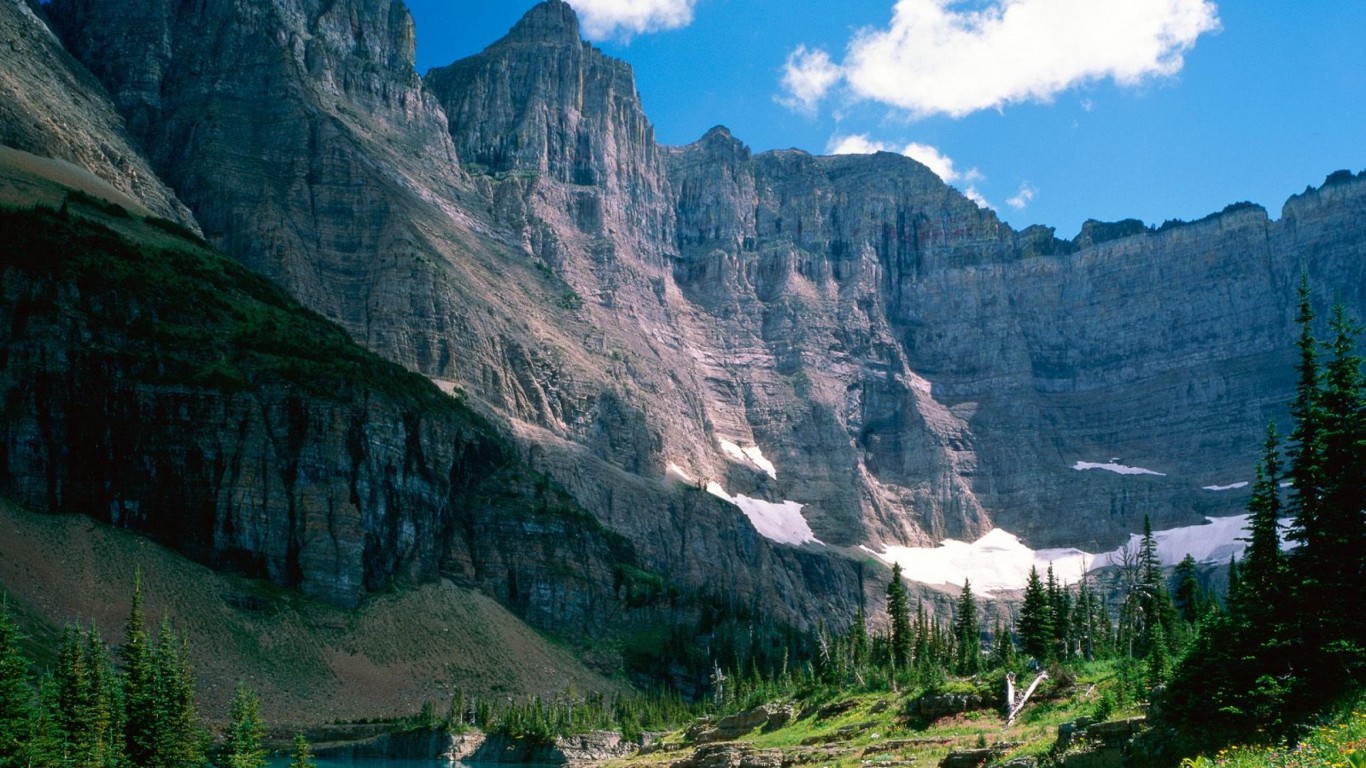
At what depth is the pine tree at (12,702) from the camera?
58.8 m

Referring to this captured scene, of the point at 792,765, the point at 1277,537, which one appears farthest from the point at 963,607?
the point at 1277,537

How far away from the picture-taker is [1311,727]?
35906 mm

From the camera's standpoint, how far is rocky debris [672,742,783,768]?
64.7 m

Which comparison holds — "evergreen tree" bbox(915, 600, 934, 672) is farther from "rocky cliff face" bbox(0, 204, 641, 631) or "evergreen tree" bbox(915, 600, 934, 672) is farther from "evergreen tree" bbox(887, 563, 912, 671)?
"rocky cliff face" bbox(0, 204, 641, 631)

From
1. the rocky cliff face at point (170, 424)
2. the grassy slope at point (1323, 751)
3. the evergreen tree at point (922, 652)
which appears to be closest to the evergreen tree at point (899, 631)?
the evergreen tree at point (922, 652)

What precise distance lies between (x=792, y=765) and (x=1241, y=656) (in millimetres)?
26332

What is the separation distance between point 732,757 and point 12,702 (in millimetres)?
34756

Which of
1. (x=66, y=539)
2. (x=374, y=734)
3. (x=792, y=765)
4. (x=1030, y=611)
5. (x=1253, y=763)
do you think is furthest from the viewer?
(x=66, y=539)

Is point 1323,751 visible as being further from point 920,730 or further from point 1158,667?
point 920,730

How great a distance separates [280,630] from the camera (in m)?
165

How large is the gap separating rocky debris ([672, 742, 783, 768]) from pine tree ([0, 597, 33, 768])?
3321 centimetres

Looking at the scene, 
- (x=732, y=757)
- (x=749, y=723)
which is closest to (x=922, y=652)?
(x=749, y=723)

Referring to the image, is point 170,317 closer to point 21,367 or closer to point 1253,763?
point 21,367

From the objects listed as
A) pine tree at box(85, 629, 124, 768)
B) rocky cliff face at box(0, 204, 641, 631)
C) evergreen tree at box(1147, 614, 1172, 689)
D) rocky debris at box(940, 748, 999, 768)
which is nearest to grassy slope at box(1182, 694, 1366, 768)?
rocky debris at box(940, 748, 999, 768)
